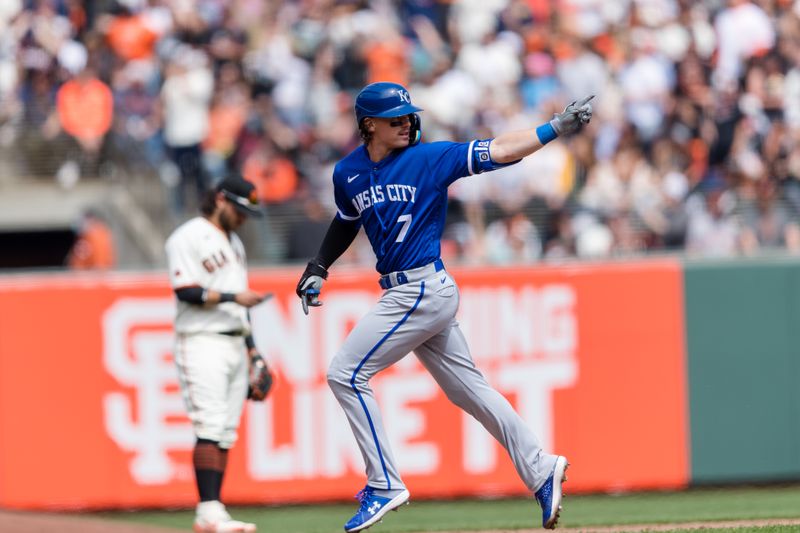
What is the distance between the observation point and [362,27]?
52.5 ft

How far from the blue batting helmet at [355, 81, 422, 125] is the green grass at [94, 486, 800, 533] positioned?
3.16 metres

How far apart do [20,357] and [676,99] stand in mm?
7582

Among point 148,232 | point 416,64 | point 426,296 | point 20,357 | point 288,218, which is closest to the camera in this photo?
point 426,296

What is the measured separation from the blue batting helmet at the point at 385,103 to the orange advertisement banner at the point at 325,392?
409cm

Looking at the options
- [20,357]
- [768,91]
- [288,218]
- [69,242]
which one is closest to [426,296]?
[20,357]

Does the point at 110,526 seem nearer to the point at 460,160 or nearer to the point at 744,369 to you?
the point at 460,160

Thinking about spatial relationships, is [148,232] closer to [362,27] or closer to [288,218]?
[288,218]

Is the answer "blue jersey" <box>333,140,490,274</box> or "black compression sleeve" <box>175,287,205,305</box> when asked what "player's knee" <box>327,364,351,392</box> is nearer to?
"blue jersey" <box>333,140,490,274</box>

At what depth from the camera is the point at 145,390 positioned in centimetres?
1090

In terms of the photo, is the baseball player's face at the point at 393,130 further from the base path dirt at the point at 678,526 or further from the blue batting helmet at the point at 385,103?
the base path dirt at the point at 678,526

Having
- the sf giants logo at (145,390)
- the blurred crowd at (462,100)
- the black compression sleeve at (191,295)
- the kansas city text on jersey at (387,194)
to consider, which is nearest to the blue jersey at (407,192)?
the kansas city text on jersey at (387,194)

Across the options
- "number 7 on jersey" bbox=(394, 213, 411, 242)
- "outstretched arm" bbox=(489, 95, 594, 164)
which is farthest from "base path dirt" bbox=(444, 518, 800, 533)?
"outstretched arm" bbox=(489, 95, 594, 164)

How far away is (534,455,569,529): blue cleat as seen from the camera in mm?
7250

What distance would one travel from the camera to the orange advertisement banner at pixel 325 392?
10844 millimetres
